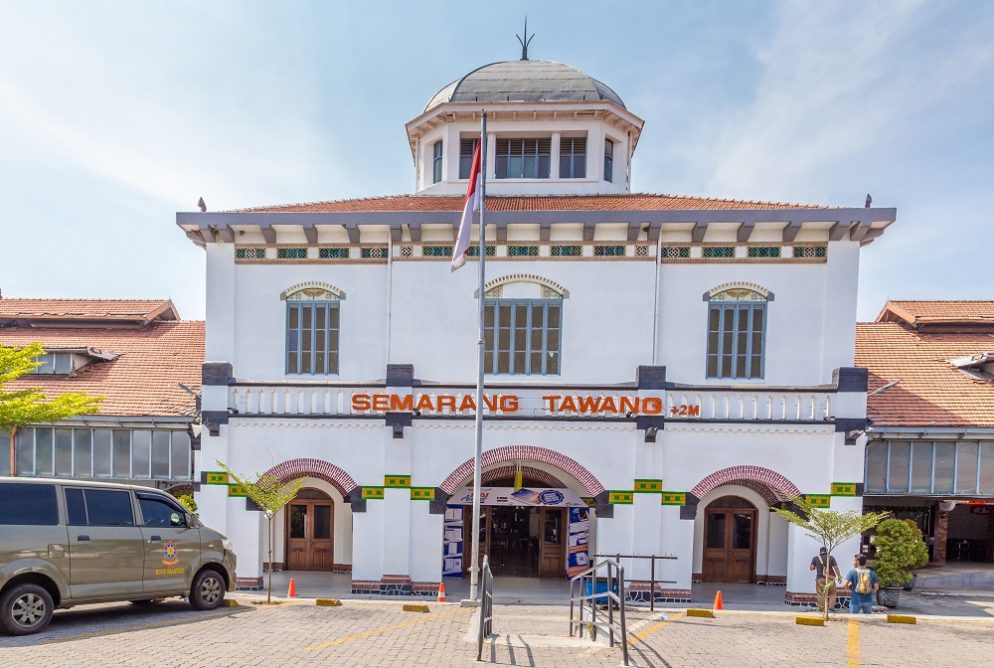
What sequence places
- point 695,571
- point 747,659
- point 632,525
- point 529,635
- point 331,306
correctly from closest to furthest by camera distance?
point 747,659 < point 529,635 < point 632,525 < point 331,306 < point 695,571

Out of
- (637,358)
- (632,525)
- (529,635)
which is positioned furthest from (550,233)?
(529,635)

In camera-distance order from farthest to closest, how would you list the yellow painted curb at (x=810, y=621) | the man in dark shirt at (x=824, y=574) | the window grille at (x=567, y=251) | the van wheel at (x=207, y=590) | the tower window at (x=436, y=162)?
the tower window at (x=436, y=162) → the window grille at (x=567, y=251) → the man in dark shirt at (x=824, y=574) → the yellow painted curb at (x=810, y=621) → the van wheel at (x=207, y=590)

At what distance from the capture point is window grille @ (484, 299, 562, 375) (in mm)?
14406

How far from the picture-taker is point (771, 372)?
555 inches

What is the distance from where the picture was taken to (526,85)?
19469 mm

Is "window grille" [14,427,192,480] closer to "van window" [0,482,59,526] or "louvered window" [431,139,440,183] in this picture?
"van window" [0,482,59,526]

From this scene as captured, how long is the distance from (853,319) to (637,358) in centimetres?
522

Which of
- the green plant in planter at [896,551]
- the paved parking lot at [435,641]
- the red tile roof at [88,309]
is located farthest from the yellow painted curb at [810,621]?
the red tile roof at [88,309]

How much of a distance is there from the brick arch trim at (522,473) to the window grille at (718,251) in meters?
6.87

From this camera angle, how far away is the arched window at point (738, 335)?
1420 centimetres

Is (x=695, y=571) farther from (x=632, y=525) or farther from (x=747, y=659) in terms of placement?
(x=747, y=659)

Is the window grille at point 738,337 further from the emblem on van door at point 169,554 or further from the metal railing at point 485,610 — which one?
the emblem on van door at point 169,554

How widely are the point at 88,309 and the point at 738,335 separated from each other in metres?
22.0

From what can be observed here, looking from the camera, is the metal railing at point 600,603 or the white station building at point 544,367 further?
the white station building at point 544,367
